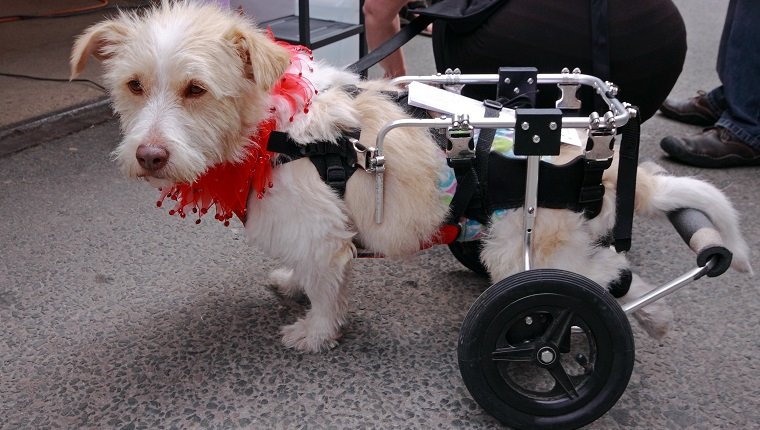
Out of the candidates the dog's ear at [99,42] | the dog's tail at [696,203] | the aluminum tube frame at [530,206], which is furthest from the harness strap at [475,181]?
→ the dog's ear at [99,42]

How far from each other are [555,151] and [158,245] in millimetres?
2027

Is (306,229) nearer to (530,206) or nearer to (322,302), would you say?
(322,302)

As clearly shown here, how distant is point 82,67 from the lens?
2.11 meters

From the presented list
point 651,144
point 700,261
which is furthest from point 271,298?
point 651,144

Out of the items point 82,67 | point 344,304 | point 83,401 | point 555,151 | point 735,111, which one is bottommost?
point 83,401

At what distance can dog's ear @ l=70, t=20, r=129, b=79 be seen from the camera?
2002 mm

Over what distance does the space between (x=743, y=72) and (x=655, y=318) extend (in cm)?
253

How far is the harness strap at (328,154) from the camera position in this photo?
2.09 metres

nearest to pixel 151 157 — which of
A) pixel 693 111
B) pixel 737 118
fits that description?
pixel 737 118

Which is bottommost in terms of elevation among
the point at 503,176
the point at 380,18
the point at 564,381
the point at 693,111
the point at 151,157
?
the point at 564,381

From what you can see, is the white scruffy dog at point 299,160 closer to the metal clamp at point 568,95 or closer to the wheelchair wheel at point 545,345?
the wheelchair wheel at point 545,345

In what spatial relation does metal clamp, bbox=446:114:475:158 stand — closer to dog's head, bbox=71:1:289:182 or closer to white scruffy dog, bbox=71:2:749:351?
white scruffy dog, bbox=71:2:749:351

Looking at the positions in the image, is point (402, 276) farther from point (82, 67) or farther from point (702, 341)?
point (82, 67)

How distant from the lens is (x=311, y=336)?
8.05ft
